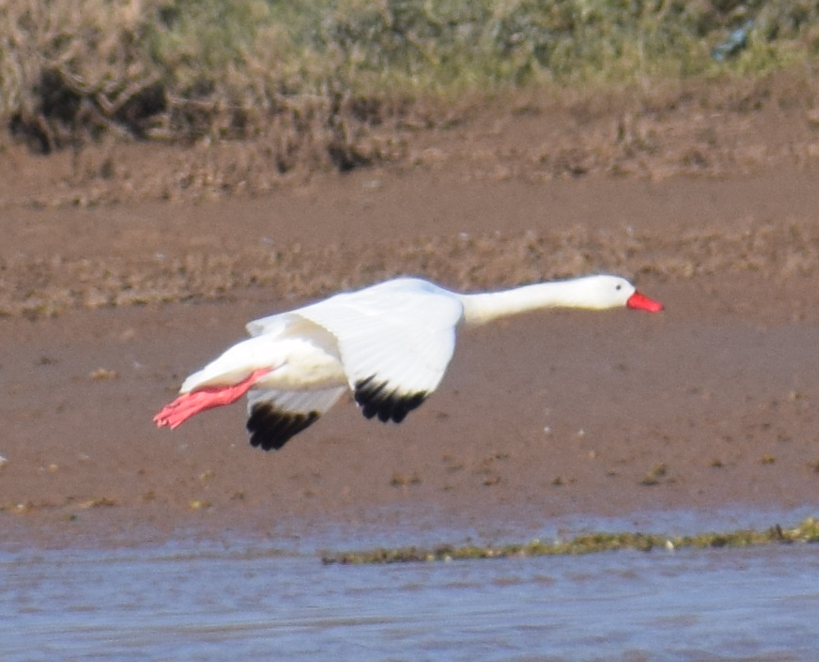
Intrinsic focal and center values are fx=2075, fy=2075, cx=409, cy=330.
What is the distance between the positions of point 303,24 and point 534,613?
21.7 ft

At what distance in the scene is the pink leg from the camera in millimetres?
6852

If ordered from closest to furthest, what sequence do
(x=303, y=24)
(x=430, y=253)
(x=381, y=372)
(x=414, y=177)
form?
(x=381, y=372) → (x=430, y=253) → (x=414, y=177) → (x=303, y=24)

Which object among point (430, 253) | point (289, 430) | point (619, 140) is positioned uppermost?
point (619, 140)

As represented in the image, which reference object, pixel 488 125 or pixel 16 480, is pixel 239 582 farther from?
pixel 488 125

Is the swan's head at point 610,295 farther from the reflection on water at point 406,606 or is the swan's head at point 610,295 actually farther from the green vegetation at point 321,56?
the green vegetation at point 321,56

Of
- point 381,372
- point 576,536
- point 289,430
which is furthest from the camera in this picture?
point 576,536

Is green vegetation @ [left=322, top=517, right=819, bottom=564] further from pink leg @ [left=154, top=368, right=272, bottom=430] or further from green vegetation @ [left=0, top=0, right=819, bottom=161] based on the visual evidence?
green vegetation @ [left=0, top=0, right=819, bottom=161]

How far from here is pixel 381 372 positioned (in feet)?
19.1

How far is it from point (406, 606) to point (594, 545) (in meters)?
0.88

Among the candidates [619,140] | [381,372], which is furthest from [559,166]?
[381,372]

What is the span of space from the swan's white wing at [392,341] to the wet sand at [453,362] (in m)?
1.73

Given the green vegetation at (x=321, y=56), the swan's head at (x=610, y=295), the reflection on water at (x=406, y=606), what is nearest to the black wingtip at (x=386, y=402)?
the reflection on water at (x=406, y=606)

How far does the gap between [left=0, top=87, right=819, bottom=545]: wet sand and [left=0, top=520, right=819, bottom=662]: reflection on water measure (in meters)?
0.47

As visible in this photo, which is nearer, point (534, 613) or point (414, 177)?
point (534, 613)
